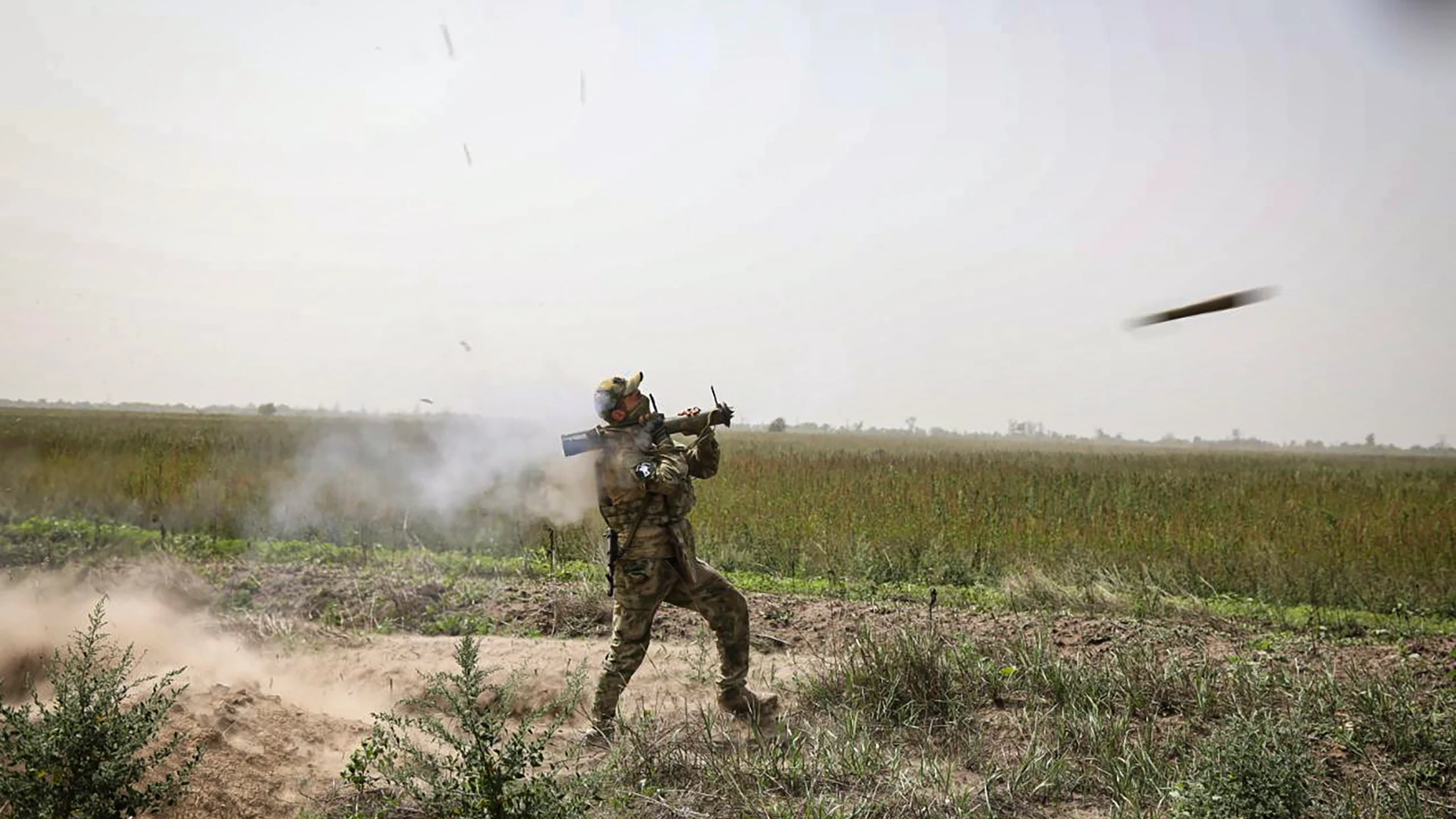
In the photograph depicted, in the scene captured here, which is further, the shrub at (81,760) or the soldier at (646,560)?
the soldier at (646,560)

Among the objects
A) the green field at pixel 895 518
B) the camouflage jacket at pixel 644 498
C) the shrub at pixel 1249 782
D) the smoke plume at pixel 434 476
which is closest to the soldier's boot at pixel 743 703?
the camouflage jacket at pixel 644 498

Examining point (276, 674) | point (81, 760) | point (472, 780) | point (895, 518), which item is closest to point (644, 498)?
point (472, 780)

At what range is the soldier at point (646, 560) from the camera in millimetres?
5336

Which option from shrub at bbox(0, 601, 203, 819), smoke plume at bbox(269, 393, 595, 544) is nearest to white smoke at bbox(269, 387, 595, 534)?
smoke plume at bbox(269, 393, 595, 544)

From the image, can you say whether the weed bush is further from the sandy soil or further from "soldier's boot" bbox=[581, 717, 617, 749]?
"soldier's boot" bbox=[581, 717, 617, 749]

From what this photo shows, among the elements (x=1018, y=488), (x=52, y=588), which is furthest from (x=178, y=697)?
(x=1018, y=488)

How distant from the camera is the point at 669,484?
5.23 metres

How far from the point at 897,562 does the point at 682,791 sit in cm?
613

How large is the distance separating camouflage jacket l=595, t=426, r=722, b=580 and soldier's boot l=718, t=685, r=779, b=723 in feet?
2.24

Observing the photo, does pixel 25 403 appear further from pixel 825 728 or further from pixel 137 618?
pixel 825 728

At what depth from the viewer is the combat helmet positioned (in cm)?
540

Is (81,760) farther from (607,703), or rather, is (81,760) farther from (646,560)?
(646,560)

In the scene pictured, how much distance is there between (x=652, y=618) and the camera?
17.9 feet

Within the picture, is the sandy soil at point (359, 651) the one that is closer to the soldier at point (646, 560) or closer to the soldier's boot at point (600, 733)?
the soldier's boot at point (600, 733)
